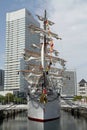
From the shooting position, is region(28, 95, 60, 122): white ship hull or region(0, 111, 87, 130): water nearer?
region(0, 111, 87, 130): water

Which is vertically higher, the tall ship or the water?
the tall ship

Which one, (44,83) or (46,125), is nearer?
(46,125)

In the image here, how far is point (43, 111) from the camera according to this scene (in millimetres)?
71938

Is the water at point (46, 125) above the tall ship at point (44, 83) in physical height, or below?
below

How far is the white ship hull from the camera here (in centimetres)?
7172

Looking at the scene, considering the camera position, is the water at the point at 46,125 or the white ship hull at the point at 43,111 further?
the white ship hull at the point at 43,111

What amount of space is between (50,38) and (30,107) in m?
26.6

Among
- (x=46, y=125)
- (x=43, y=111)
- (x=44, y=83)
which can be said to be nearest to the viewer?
(x=46, y=125)

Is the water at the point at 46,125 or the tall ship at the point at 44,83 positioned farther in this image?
the tall ship at the point at 44,83

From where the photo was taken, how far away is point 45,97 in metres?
73.9

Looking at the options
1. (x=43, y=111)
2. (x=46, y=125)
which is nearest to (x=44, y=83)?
(x=43, y=111)

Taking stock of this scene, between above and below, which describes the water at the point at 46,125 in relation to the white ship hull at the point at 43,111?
below

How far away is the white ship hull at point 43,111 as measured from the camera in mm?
71725

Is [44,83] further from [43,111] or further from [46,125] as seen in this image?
[46,125]
